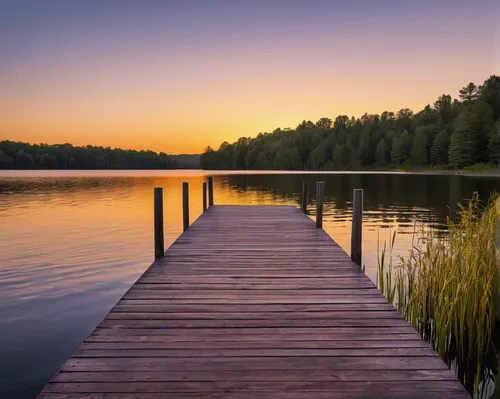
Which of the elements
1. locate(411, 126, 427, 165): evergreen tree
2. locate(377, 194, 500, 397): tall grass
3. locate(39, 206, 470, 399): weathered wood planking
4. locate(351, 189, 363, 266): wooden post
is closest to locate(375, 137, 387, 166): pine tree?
locate(411, 126, 427, 165): evergreen tree

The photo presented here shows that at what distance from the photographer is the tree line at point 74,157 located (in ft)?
476

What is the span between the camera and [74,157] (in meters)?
164

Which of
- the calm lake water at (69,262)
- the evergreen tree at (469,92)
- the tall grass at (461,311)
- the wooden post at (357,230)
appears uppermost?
the evergreen tree at (469,92)

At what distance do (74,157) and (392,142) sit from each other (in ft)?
423

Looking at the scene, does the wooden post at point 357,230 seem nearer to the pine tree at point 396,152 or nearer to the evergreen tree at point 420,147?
the evergreen tree at point 420,147

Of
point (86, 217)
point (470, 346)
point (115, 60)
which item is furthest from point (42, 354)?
point (115, 60)

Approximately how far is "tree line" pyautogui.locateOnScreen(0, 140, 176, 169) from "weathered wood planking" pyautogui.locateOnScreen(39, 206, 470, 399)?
159 metres

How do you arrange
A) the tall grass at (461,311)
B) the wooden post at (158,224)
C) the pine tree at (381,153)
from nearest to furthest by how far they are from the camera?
the tall grass at (461,311), the wooden post at (158,224), the pine tree at (381,153)

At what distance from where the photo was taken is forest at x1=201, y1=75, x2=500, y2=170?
80.2 meters

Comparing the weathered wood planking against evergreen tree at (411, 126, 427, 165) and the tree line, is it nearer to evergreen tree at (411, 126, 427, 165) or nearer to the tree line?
evergreen tree at (411, 126, 427, 165)

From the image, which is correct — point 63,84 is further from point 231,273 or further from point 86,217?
point 231,273

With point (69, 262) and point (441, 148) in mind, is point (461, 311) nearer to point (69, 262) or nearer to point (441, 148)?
point (69, 262)

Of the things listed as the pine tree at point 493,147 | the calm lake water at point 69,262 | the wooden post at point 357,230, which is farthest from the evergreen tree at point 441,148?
the wooden post at point 357,230

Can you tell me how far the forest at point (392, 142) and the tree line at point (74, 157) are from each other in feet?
87.7
